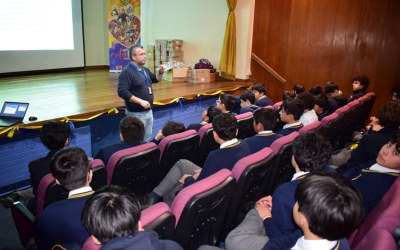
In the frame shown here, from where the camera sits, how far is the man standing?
333 cm

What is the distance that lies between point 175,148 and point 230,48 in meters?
4.00

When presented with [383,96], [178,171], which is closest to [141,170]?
[178,171]

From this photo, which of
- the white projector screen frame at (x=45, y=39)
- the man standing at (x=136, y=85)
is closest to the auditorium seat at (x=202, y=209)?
the man standing at (x=136, y=85)

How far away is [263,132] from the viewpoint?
2506mm

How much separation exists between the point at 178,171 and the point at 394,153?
141 centimetres

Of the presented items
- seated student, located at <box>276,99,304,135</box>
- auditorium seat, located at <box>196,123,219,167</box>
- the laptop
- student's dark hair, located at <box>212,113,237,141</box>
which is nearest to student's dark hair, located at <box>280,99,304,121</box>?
seated student, located at <box>276,99,304,135</box>

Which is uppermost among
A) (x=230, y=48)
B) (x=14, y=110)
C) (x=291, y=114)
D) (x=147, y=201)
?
(x=230, y=48)

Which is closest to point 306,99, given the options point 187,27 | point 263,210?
point 263,210

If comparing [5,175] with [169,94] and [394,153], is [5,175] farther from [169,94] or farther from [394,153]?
[394,153]

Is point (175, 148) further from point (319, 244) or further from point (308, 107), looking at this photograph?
point (308, 107)

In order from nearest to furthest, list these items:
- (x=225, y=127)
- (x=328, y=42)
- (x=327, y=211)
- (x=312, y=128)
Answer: (x=327, y=211)
(x=225, y=127)
(x=312, y=128)
(x=328, y=42)

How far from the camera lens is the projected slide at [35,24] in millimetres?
5754

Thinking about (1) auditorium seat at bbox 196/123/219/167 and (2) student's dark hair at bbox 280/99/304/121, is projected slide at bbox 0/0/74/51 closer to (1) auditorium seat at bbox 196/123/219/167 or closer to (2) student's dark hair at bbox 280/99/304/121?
(1) auditorium seat at bbox 196/123/219/167

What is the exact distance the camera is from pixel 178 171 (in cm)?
236
